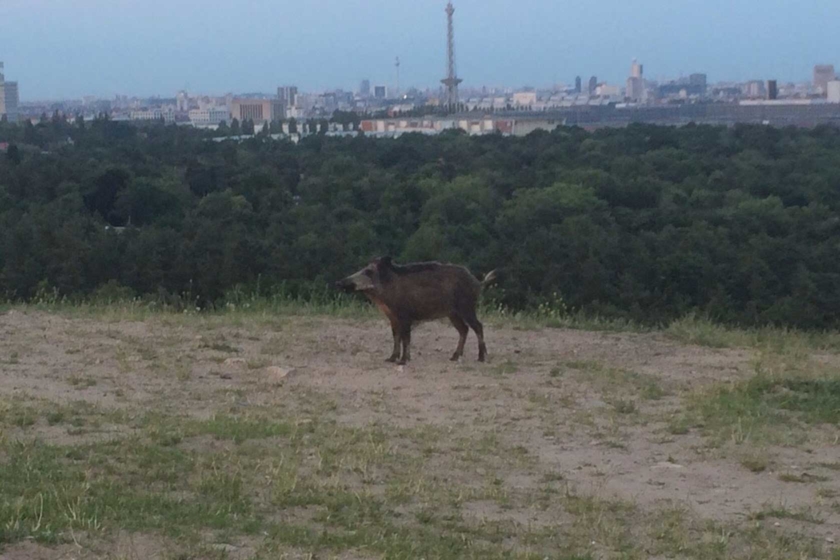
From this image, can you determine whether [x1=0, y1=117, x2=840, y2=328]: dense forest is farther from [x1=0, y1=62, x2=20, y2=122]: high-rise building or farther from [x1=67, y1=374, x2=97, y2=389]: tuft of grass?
[x1=0, y1=62, x2=20, y2=122]: high-rise building

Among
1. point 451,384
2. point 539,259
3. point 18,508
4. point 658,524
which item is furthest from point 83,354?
point 539,259

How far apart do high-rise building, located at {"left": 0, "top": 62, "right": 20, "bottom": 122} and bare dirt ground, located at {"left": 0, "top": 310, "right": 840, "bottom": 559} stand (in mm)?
70993

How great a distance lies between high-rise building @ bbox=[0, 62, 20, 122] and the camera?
77750 mm

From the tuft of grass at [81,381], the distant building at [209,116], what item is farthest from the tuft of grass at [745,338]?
Result: the distant building at [209,116]

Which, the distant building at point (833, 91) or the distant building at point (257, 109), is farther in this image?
the distant building at point (257, 109)

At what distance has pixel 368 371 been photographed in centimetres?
887

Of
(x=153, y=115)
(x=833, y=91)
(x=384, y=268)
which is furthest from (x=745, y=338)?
(x=153, y=115)

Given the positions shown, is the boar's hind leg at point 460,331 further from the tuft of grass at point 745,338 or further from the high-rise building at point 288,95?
the high-rise building at point 288,95

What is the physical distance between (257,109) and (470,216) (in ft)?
189

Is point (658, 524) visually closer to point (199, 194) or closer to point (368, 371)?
point (368, 371)

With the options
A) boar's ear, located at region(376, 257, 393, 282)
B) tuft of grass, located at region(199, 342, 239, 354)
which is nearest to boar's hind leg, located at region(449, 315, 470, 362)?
boar's ear, located at region(376, 257, 393, 282)

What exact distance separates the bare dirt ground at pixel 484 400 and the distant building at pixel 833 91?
59711 mm

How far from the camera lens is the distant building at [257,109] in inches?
3381

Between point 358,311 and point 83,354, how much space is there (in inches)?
124
